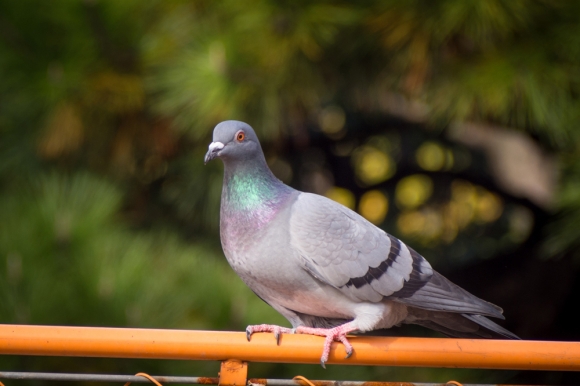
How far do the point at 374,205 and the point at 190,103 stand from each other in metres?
1.63

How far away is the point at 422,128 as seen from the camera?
12.3 feet

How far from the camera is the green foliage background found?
8.39 ft

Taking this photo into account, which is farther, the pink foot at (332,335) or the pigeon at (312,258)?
the pigeon at (312,258)

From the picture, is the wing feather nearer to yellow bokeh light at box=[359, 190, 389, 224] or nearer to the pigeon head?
the pigeon head

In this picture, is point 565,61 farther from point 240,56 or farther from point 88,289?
point 88,289

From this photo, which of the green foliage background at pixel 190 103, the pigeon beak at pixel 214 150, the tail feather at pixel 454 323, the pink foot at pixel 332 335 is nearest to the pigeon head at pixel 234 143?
the pigeon beak at pixel 214 150

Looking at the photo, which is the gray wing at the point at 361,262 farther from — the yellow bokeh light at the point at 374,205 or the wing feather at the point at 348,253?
the yellow bokeh light at the point at 374,205

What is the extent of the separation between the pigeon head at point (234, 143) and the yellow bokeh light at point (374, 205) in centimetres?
231

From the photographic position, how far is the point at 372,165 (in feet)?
14.4

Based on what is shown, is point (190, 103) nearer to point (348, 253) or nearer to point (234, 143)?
point (234, 143)

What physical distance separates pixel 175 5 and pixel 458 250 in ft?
6.65

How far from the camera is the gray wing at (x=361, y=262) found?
Result: 1665mm

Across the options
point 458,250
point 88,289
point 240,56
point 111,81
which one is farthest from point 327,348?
point 458,250

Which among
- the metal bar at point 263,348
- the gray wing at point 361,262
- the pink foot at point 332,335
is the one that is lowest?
the metal bar at point 263,348
